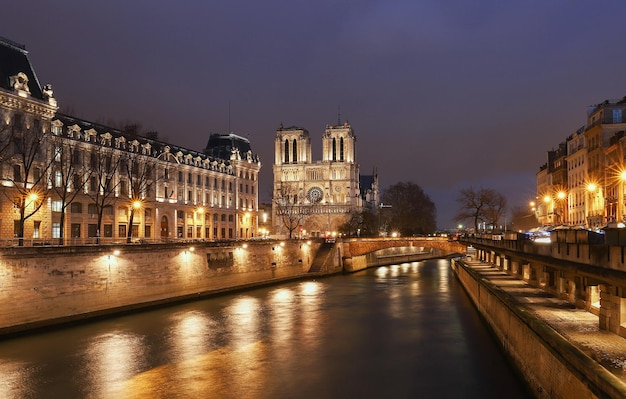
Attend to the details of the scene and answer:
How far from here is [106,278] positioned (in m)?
36.3

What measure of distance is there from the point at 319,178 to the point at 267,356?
4626 inches

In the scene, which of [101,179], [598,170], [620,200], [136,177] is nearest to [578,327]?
[620,200]

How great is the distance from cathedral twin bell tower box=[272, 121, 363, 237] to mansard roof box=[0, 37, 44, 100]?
286 ft

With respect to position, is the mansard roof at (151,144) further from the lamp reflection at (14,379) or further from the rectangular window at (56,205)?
the lamp reflection at (14,379)

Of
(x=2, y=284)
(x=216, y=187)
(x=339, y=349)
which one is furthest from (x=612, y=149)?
(x=216, y=187)

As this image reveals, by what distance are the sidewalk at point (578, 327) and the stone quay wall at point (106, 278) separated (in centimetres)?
2425

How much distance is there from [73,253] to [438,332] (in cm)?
2182

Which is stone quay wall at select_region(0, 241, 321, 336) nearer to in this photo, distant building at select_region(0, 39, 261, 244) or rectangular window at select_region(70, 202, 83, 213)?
distant building at select_region(0, 39, 261, 244)

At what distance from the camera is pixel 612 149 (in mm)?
50656

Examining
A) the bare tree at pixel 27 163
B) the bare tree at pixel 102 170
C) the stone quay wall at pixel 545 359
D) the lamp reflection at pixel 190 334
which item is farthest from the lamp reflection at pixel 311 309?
the bare tree at pixel 27 163

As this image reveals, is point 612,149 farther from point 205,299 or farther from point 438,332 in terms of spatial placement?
point 205,299

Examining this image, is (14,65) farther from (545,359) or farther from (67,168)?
(545,359)

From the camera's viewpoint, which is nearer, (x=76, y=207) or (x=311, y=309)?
(x=311, y=309)

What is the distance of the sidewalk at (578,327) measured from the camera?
51.0 feet
